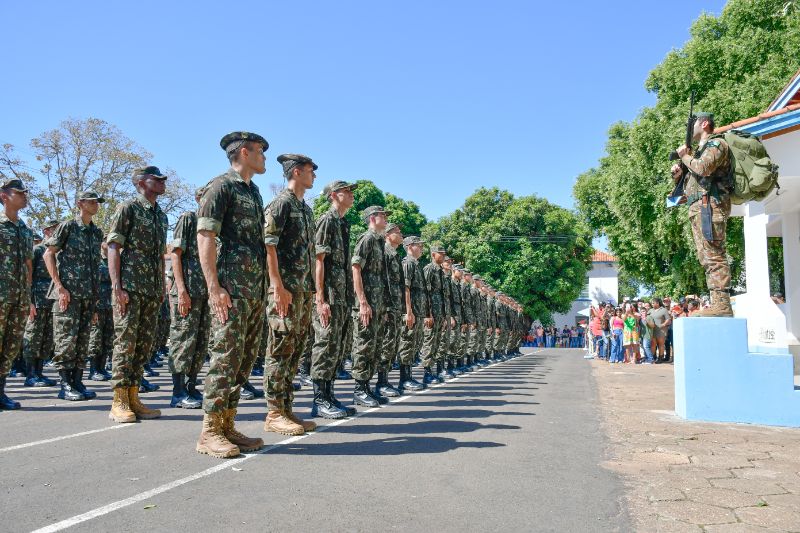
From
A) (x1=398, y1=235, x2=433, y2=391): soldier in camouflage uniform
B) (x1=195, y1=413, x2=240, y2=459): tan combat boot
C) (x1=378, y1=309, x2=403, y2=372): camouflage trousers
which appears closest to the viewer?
(x1=195, y1=413, x2=240, y2=459): tan combat boot

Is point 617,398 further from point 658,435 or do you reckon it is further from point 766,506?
point 766,506

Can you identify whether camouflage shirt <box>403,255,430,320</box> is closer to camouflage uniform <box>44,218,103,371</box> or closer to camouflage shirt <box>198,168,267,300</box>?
camouflage uniform <box>44,218,103,371</box>

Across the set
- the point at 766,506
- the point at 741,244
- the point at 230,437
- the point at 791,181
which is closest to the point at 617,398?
the point at 791,181

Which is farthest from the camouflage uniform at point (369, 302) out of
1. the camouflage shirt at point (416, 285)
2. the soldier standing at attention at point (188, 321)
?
the camouflage shirt at point (416, 285)

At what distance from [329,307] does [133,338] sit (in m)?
1.95

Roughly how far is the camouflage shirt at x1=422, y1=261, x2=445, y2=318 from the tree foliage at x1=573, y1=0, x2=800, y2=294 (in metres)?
11.9

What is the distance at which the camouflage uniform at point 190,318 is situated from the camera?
Answer: 6.71 meters

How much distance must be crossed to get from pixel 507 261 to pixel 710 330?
35370 mm

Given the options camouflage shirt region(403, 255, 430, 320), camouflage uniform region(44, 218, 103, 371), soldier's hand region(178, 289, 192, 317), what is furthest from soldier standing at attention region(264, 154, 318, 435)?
camouflage shirt region(403, 255, 430, 320)

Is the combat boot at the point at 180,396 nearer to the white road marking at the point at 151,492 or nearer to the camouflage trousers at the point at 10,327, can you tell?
the camouflage trousers at the point at 10,327

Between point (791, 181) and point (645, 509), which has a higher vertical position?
point (791, 181)

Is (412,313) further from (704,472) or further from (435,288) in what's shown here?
(704,472)

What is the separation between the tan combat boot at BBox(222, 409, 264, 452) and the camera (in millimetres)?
4531

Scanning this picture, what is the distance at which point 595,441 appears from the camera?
5324mm
